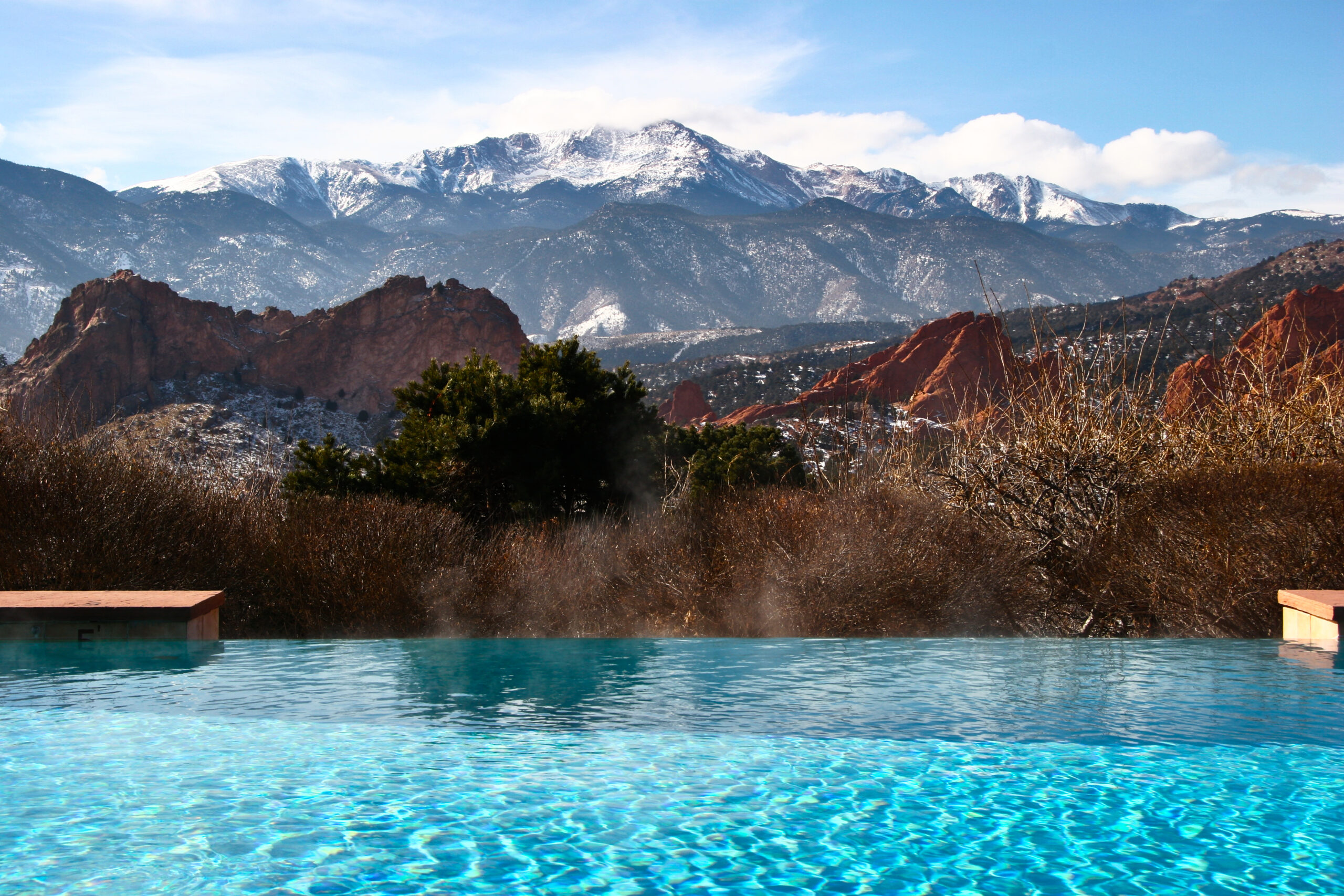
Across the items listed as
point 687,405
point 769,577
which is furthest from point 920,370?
point 769,577

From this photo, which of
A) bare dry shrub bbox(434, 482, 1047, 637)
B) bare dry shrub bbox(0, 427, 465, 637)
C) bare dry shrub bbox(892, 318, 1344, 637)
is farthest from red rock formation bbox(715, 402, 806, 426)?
bare dry shrub bbox(0, 427, 465, 637)

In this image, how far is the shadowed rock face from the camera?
55.2 m

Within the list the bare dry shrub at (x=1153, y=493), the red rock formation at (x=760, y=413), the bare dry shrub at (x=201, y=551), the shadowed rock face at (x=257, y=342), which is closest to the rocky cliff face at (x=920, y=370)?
the red rock formation at (x=760, y=413)

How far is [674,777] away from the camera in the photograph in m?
4.23

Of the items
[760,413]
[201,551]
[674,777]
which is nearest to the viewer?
[674,777]

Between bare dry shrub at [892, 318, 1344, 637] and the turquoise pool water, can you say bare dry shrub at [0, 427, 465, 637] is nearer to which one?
the turquoise pool water

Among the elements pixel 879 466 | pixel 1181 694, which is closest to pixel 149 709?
pixel 1181 694

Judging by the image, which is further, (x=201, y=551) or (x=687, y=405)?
(x=687, y=405)

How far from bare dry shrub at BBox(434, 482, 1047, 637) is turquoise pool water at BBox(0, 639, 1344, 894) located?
138 centimetres

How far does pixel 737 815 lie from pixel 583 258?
185667 mm

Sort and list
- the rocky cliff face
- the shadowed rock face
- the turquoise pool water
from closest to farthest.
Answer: the turquoise pool water
the rocky cliff face
the shadowed rock face

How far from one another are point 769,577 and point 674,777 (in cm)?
395

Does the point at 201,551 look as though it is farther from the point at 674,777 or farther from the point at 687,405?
the point at 687,405

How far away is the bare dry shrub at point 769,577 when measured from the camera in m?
7.89
